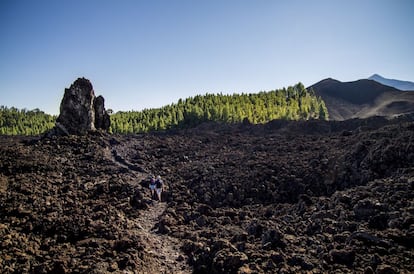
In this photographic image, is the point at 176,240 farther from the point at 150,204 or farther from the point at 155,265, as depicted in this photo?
the point at 150,204

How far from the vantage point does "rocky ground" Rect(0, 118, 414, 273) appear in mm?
11009

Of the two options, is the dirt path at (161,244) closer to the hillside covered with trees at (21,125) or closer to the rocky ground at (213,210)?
the rocky ground at (213,210)

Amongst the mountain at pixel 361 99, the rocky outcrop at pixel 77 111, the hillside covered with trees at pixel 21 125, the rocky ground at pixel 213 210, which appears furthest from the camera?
the mountain at pixel 361 99

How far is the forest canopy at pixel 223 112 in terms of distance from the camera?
5675 cm

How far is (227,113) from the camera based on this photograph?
2218 inches

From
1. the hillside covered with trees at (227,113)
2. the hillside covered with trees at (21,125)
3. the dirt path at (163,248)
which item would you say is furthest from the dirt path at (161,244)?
the hillside covered with trees at (21,125)

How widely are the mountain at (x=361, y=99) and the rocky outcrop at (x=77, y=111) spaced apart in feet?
204

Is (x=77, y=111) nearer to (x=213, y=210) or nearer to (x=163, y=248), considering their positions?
(x=213, y=210)

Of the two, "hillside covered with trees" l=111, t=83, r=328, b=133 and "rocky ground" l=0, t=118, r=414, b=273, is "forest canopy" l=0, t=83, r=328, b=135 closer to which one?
"hillside covered with trees" l=111, t=83, r=328, b=133

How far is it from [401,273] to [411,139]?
11.6 m

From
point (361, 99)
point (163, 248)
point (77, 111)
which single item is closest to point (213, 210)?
point (163, 248)

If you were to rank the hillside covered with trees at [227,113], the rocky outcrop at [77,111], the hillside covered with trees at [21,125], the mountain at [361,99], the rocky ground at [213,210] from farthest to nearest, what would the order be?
1. the mountain at [361,99]
2. the hillside covered with trees at [21,125]
3. the hillside covered with trees at [227,113]
4. the rocky outcrop at [77,111]
5. the rocky ground at [213,210]

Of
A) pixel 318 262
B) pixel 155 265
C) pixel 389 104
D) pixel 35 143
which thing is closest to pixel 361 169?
pixel 318 262

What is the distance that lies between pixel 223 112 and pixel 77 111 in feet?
95.2
